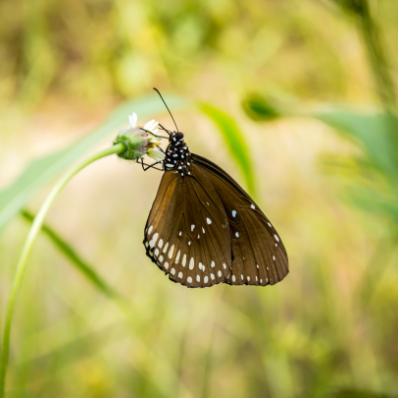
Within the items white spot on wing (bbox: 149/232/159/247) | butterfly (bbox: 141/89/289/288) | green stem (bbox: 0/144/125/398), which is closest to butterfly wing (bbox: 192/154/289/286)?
butterfly (bbox: 141/89/289/288)

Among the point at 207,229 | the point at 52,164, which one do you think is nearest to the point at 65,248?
the point at 52,164

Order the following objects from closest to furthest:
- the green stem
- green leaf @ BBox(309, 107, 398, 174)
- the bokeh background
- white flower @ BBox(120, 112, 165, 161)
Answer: the green stem → white flower @ BBox(120, 112, 165, 161) → green leaf @ BBox(309, 107, 398, 174) → the bokeh background

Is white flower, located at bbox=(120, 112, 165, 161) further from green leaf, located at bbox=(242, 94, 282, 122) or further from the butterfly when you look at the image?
green leaf, located at bbox=(242, 94, 282, 122)

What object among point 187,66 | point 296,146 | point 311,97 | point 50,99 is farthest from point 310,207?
point 50,99

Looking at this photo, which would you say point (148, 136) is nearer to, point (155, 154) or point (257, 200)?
point (155, 154)

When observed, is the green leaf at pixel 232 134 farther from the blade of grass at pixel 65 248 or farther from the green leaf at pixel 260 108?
the blade of grass at pixel 65 248

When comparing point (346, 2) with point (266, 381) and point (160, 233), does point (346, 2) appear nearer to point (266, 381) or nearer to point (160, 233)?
point (160, 233)

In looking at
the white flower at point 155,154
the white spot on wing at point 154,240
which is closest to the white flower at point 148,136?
the white flower at point 155,154
